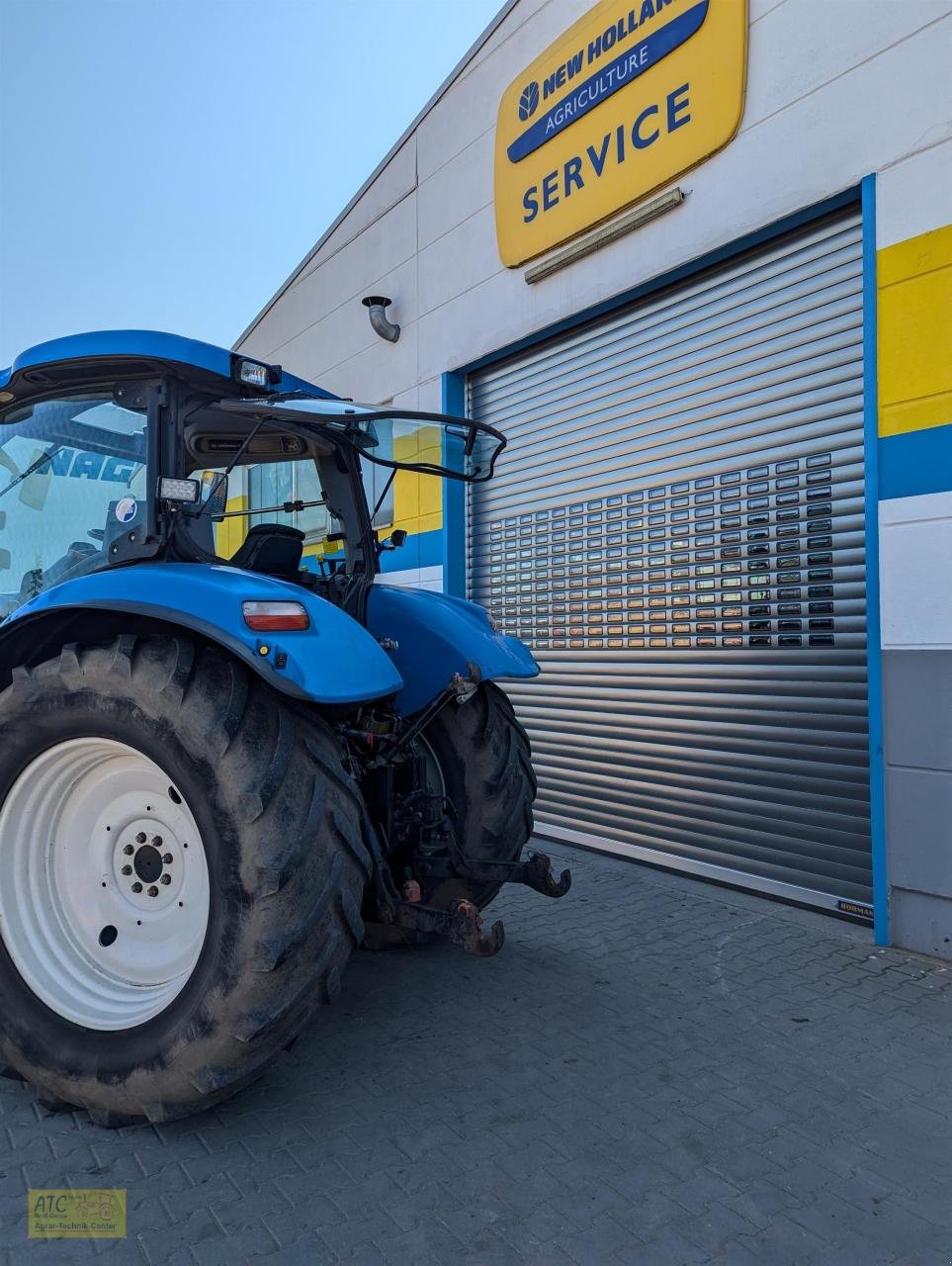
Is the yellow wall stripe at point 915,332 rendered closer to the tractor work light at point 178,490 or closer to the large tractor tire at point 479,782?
the large tractor tire at point 479,782

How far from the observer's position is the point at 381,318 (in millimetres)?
7254

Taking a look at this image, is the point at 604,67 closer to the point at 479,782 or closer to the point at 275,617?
the point at 479,782

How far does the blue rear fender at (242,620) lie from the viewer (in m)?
2.24

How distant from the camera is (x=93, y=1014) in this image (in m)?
2.53

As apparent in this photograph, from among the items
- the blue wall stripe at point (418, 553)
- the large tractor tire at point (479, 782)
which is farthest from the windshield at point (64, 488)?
the blue wall stripe at point (418, 553)

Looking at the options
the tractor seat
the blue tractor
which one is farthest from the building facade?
the blue tractor

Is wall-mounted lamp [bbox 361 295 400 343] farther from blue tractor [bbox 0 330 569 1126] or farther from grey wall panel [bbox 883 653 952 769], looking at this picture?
grey wall panel [bbox 883 653 952 769]

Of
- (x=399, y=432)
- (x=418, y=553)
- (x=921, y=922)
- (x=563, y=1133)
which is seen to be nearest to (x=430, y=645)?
(x=399, y=432)

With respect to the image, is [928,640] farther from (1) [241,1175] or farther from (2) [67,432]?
(2) [67,432]

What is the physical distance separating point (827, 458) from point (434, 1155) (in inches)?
137

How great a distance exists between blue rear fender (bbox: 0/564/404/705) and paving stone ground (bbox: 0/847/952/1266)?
121 cm

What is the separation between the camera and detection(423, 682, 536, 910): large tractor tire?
A: 11.3ft

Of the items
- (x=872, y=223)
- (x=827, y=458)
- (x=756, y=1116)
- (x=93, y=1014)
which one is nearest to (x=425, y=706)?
(x=93, y=1014)

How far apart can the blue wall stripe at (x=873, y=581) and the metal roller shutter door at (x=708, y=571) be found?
260mm
